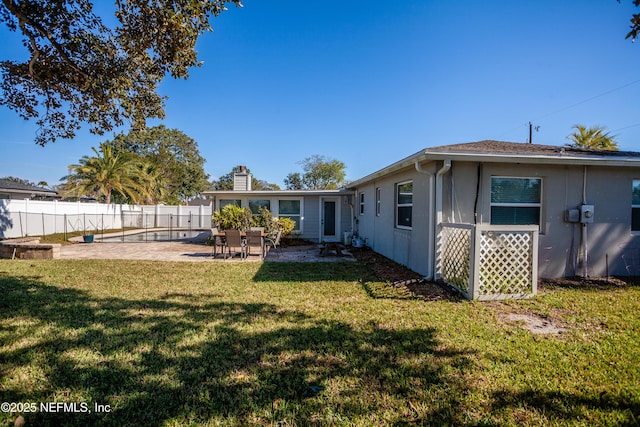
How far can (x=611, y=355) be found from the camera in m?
3.32

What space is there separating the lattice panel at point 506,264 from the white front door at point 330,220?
10187 mm

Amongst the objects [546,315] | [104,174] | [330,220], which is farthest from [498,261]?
[104,174]

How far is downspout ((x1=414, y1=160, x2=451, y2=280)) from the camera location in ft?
21.0

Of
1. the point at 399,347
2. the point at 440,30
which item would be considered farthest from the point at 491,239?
the point at 440,30

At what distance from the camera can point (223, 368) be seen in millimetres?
3029

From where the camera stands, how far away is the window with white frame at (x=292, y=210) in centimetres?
1585

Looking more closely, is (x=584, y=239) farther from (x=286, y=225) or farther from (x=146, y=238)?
(x=146, y=238)

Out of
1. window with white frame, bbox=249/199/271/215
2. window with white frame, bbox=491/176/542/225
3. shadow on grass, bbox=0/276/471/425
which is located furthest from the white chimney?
window with white frame, bbox=491/176/542/225

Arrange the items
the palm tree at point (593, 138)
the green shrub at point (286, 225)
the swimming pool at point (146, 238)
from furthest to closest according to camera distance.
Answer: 1. the palm tree at point (593, 138)
2. the swimming pool at point (146, 238)
3. the green shrub at point (286, 225)

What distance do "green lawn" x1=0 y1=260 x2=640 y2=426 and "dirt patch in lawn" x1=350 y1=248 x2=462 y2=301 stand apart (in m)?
0.41

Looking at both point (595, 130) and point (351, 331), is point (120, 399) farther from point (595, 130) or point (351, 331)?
point (595, 130)

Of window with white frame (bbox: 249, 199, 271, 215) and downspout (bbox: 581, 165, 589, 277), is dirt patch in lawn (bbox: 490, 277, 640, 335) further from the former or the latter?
window with white frame (bbox: 249, 199, 271, 215)

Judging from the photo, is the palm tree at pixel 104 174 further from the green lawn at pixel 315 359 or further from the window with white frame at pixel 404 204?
the window with white frame at pixel 404 204

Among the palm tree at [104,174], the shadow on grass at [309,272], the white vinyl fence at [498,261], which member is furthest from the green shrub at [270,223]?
the palm tree at [104,174]
